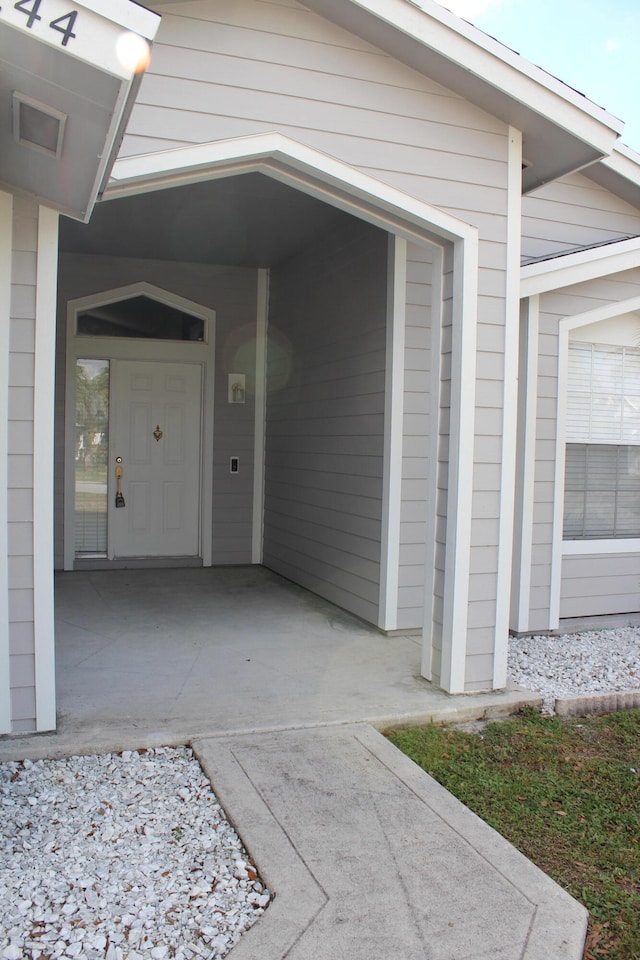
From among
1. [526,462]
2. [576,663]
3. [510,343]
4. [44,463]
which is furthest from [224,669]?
[526,462]

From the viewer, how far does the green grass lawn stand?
2.48m

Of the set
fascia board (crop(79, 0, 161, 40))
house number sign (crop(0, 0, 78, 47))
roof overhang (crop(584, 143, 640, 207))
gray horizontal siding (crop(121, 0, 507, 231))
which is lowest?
house number sign (crop(0, 0, 78, 47))

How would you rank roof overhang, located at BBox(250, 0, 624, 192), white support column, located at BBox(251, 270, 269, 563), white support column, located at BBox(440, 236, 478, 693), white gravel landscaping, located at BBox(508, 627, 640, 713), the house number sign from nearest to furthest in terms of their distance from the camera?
1. the house number sign
2. roof overhang, located at BBox(250, 0, 624, 192)
3. white support column, located at BBox(440, 236, 478, 693)
4. white gravel landscaping, located at BBox(508, 627, 640, 713)
5. white support column, located at BBox(251, 270, 269, 563)

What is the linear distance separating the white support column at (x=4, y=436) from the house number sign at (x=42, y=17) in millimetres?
1260

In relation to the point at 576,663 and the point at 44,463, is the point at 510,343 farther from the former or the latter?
the point at 44,463

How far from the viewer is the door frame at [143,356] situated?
7422mm

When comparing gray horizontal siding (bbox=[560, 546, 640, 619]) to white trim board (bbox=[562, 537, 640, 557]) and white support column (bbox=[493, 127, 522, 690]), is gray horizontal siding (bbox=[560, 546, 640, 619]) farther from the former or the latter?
white support column (bbox=[493, 127, 522, 690])

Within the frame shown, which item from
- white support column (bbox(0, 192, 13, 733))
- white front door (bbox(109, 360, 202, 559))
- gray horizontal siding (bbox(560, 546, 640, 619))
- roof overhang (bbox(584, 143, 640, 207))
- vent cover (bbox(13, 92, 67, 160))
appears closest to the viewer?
vent cover (bbox(13, 92, 67, 160))

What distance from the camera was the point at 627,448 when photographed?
6117mm

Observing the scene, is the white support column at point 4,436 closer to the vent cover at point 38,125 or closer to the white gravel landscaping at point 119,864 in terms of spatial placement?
the white gravel landscaping at point 119,864

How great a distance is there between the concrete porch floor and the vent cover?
238 cm

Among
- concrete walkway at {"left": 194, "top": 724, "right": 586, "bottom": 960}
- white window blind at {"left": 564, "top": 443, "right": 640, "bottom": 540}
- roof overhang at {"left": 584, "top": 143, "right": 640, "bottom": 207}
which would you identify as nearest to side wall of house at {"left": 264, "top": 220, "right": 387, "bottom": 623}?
white window blind at {"left": 564, "top": 443, "right": 640, "bottom": 540}

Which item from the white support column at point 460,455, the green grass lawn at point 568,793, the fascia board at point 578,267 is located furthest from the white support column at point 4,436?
the fascia board at point 578,267

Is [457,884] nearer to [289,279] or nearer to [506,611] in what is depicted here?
[506,611]
